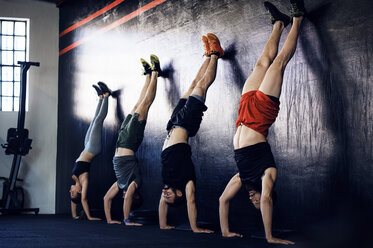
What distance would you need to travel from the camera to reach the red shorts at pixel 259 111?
421 cm

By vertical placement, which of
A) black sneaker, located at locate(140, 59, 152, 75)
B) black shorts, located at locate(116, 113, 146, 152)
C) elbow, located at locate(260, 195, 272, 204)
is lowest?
elbow, located at locate(260, 195, 272, 204)

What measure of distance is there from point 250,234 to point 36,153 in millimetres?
5947

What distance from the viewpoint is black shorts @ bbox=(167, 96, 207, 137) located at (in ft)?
17.1

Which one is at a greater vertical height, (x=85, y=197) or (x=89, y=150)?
(x=89, y=150)

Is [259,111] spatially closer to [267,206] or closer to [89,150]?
[267,206]

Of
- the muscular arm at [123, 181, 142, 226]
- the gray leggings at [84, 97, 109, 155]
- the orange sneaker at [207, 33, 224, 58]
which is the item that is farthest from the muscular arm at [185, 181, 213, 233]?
the gray leggings at [84, 97, 109, 155]

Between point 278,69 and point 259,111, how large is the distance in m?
0.42

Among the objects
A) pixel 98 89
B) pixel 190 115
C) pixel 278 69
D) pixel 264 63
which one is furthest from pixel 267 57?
pixel 98 89

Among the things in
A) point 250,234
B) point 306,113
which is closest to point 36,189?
point 250,234

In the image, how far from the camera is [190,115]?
207 inches

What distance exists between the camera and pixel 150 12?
689cm

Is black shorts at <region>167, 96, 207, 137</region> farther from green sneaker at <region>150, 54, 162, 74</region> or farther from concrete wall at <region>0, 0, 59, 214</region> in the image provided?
concrete wall at <region>0, 0, 59, 214</region>

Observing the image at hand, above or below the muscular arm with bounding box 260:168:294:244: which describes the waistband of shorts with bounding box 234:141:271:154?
above

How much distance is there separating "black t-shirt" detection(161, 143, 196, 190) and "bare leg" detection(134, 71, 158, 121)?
1265 millimetres
